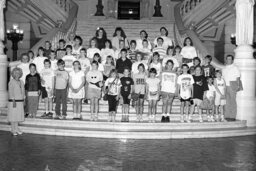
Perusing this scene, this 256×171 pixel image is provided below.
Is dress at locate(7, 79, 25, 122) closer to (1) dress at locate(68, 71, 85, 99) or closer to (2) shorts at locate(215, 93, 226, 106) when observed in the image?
(1) dress at locate(68, 71, 85, 99)

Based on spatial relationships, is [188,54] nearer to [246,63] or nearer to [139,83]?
[246,63]

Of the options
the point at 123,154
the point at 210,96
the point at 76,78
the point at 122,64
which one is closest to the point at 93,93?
the point at 76,78

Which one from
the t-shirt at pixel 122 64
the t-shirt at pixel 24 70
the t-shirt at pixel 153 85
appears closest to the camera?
the t-shirt at pixel 153 85

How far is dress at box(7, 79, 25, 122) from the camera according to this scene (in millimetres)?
9117

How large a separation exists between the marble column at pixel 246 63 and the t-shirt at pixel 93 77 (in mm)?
4111

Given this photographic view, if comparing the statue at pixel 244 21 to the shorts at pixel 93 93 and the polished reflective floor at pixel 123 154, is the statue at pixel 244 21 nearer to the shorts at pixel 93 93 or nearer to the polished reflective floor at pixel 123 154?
the polished reflective floor at pixel 123 154

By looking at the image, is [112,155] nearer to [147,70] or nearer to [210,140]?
[210,140]

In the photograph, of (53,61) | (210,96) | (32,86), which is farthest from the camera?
(53,61)

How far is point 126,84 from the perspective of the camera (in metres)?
9.45

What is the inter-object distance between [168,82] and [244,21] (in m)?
3.18

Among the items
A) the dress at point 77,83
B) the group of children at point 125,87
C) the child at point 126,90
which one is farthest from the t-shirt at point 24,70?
the child at point 126,90

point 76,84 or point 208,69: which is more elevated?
point 208,69

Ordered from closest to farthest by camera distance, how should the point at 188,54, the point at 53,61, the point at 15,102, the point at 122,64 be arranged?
the point at 15,102 < the point at 122,64 < the point at 53,61 < the point at 188,54

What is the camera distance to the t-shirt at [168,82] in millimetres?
9656
